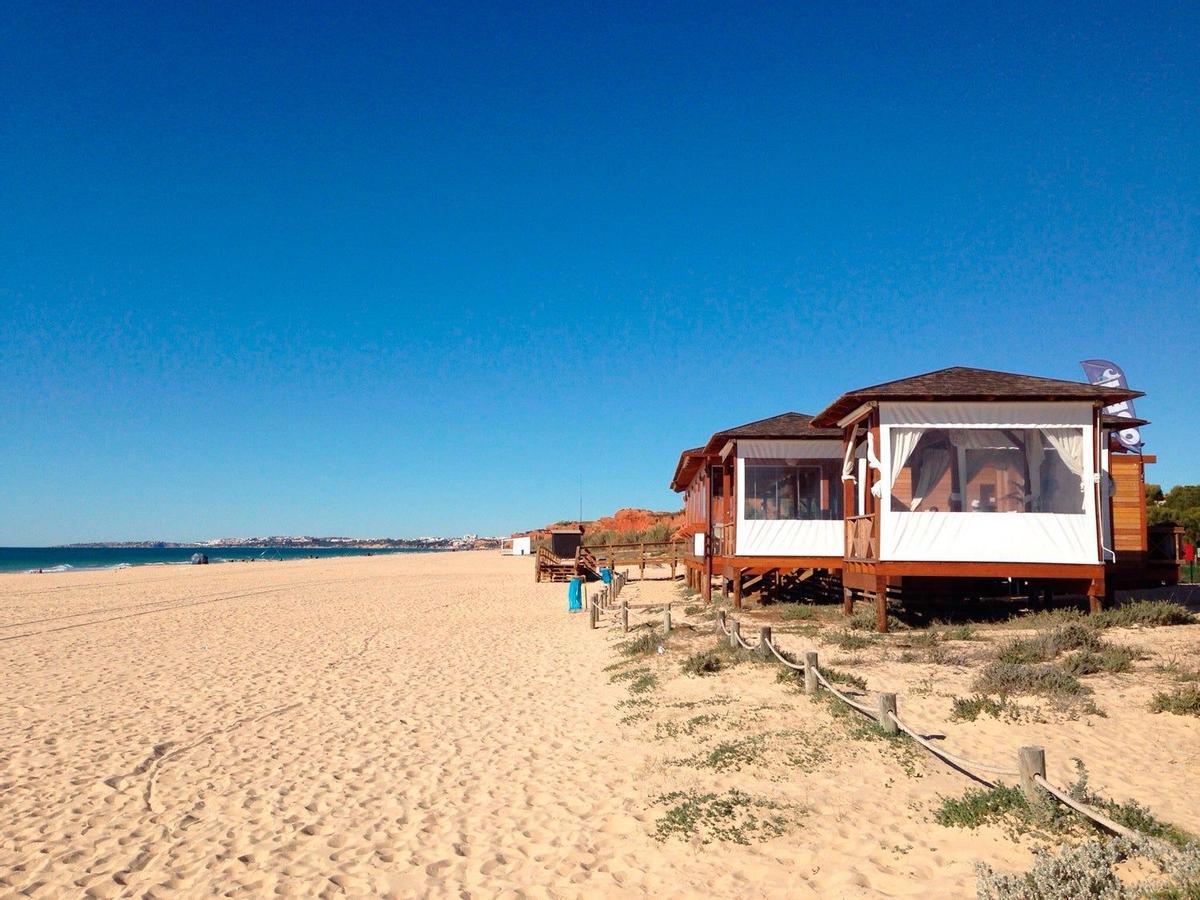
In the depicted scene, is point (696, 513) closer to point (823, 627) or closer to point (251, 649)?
→ point (823, 627)

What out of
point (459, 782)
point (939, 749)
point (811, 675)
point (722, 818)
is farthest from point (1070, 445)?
point (459, 782)

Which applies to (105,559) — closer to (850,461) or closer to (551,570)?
(551,570)

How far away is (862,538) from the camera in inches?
565

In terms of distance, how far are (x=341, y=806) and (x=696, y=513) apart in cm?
2049

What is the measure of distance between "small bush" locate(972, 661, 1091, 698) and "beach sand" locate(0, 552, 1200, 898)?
0.53 meters

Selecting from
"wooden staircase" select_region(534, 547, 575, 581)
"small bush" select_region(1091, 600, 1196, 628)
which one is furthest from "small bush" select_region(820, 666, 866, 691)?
"wooden staircase" select_region(534, 547, 575, 581)

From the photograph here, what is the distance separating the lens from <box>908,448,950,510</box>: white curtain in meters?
15.2

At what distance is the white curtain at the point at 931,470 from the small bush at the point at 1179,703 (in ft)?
24.3

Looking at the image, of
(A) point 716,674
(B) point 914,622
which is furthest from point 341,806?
(B) point 914,622

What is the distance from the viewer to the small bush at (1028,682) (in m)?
8.48

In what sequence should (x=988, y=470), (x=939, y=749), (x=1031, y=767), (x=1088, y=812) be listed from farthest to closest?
(x=988, y=470), (x=939, y=749), (x=1031, y=767), (x=1088, y=812)

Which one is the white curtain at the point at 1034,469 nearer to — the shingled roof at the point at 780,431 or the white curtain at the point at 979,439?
the white curtain at the point at 979,439

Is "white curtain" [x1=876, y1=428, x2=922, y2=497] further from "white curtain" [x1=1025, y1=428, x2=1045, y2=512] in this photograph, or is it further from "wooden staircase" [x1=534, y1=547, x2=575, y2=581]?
"wooden staircase" [x1=534, y1=547, x2=575, y2=581]

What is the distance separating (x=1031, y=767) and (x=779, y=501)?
13156 mm
